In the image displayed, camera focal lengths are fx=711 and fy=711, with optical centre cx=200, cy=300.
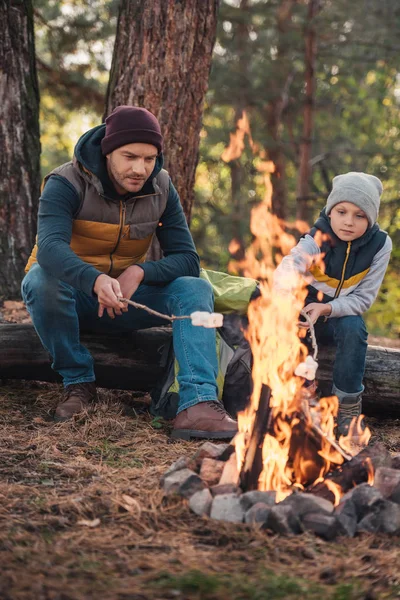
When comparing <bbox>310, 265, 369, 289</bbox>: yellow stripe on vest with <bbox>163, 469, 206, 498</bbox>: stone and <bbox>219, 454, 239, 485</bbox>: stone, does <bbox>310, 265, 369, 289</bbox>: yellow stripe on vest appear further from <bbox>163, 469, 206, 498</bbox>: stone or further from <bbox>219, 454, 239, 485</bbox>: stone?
<bbox>163, 469, 206, 498</bbox>: stone

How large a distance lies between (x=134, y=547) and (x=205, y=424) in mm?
1509

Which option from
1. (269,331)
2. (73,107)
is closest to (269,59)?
(73,107)

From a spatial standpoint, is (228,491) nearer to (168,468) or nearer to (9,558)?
(168,468)

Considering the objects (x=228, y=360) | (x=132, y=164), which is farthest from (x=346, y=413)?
(x=132, y=164)

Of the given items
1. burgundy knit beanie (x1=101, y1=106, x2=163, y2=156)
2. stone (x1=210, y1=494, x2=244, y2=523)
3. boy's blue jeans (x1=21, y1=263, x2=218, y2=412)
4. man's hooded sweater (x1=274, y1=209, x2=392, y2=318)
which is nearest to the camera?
stone (x1=210, y1=494, x2=244, y2=523)

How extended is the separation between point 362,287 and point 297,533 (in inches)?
83.0

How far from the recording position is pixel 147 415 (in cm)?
467

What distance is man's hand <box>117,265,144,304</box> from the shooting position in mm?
4344

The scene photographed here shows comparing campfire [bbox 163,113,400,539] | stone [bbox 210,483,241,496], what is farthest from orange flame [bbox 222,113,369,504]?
stone [bbox 210,483,241,496]

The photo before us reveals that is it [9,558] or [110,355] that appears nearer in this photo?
[9,558]

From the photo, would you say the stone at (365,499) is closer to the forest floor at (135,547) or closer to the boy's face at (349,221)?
the forest floor at (135,547)

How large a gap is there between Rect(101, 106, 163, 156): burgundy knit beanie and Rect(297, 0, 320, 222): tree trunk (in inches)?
353

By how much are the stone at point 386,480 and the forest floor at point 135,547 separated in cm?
28

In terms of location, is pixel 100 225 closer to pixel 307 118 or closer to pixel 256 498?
pixel 256 498
